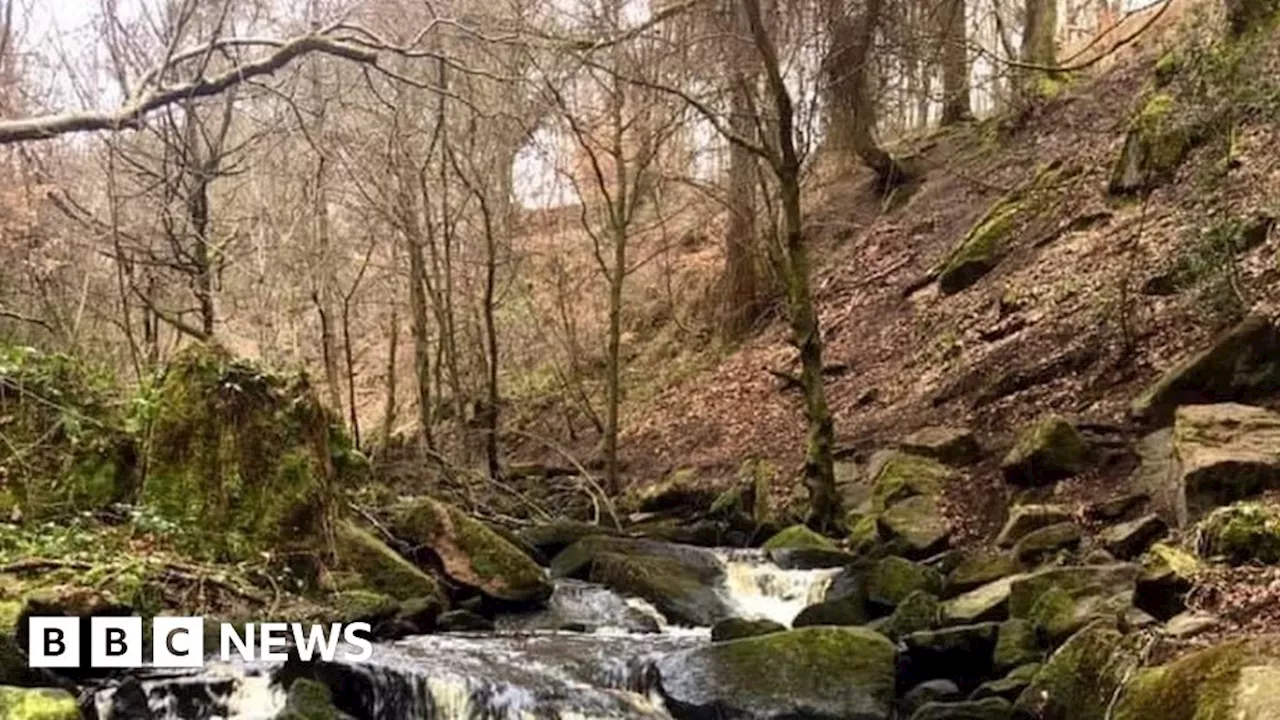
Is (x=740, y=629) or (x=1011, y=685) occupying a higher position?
(x=740, y=629)

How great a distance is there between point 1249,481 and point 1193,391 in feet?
7.38

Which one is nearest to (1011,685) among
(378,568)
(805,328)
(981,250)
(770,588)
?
(770,588)

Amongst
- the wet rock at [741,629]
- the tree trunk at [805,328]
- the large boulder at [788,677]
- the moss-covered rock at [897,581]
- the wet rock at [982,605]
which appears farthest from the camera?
the tree trunk at [805,328]

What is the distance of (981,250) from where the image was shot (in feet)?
52.7

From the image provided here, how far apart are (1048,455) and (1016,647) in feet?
9.98

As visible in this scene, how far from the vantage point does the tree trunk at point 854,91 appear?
16.4 m

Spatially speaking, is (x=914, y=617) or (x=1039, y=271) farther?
(x=1039, y=271)

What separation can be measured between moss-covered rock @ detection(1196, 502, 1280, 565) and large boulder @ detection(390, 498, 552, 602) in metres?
5.21

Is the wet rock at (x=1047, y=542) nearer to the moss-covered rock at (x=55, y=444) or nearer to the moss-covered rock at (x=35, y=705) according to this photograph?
the moss-covered rock at (x=35, y=705)

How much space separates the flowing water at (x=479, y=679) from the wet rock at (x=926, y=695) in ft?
4.73

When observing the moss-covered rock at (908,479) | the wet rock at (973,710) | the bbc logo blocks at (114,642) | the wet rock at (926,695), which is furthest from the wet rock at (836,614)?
the bbc logo blocks at (114,642)

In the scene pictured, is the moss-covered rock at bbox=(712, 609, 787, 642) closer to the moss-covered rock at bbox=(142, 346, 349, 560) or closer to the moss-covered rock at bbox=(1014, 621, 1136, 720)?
the moss-covered rock at bbox=(1014, 621, 1136, 720)

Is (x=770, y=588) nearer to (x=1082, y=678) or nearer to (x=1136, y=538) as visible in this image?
(x=1136, y=538)

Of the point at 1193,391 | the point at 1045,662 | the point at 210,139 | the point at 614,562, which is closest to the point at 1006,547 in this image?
the point at 1193,391
